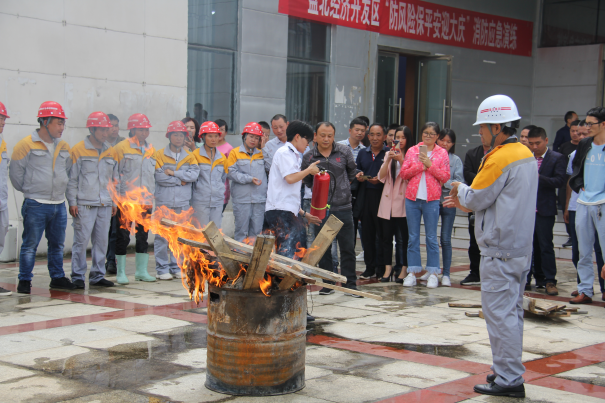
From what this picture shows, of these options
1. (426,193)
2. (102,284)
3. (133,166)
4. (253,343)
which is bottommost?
(102,284)

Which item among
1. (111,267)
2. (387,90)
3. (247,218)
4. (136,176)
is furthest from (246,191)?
(387,90)

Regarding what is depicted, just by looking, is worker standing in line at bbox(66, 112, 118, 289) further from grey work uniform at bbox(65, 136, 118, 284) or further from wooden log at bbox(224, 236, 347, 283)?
wooden log at bbox(224, 236, 347, 283)

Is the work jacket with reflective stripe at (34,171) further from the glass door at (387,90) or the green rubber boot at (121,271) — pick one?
the glass door at (387,90)

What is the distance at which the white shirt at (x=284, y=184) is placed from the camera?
269 inches

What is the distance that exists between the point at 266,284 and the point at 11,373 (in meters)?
2.02

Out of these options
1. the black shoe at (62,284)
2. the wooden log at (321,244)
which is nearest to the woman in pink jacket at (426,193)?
the wooden log at (321,244)

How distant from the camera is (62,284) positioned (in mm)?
8258

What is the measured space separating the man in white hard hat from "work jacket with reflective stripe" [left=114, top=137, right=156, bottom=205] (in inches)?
207

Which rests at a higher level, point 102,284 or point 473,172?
point 473,172

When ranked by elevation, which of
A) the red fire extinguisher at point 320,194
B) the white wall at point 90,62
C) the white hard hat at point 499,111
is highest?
the white wall at point 90,62

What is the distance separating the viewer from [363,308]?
7578mm

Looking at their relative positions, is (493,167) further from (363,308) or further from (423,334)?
(363,308)

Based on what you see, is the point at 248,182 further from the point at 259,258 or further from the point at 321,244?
the point at 259,258

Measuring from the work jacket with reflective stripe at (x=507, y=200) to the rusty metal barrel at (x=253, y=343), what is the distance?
4.92 ft
